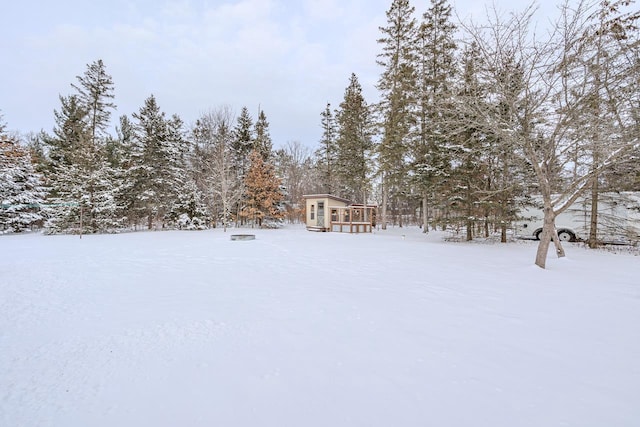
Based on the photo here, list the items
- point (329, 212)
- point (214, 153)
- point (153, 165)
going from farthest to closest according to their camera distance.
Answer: point (214, 153) → point (329, 212) → point (153, 165)

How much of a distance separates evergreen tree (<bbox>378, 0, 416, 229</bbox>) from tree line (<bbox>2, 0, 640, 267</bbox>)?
79mm

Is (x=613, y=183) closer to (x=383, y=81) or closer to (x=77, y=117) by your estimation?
(x=383, y=81)

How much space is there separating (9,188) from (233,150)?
12.7 metres

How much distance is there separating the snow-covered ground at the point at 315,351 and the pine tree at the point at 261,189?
13.7m

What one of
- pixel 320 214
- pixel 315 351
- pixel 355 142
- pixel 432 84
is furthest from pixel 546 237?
pixel 355 142

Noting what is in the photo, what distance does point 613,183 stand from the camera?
9.45 metres

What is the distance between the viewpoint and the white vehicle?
9797 millimetres

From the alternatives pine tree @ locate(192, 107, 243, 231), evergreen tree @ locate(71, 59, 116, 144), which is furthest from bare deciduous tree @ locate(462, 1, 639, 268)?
evergreen tree @ locate(71, 59, 116, 144)

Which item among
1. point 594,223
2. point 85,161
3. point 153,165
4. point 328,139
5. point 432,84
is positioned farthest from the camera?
point 328,139

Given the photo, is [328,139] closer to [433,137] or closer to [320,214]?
[320,214]

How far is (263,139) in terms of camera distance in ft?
67.0

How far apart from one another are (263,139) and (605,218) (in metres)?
19.5

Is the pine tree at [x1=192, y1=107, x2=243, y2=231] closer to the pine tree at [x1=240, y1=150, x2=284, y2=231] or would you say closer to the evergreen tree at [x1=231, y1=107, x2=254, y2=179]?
the evergreen tree at [x1=231, y1=107, x2=254, y2=179]

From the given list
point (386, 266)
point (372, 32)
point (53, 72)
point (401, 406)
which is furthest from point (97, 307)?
point (53, 72)
